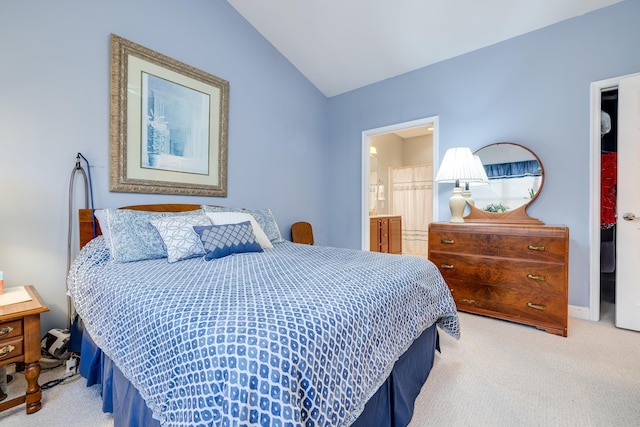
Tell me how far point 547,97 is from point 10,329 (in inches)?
163

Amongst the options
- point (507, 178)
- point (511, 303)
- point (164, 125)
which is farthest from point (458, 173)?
point (164, 125)

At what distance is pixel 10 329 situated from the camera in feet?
4.51

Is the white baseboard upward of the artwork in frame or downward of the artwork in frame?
downward

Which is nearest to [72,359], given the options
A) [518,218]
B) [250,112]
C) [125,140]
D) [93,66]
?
[125,140]

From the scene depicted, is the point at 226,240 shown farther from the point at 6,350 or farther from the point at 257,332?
the point at 257,332

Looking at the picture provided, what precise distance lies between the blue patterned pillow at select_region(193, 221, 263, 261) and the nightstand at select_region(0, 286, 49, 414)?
32.6 inches

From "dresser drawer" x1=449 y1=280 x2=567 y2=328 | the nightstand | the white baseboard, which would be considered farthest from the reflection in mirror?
the nightstand

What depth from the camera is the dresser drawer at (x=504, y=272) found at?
2316 mm

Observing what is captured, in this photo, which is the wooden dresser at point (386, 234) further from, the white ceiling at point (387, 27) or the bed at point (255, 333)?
the bed at point (255, 333)

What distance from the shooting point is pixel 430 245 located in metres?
2.92

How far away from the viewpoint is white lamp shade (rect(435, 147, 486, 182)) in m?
2.77

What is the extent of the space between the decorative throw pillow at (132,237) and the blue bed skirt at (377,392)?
1.65ft

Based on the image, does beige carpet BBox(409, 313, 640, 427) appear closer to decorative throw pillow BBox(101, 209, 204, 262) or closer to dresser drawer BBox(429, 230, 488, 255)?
dresser drawer BBox(429, 230, 488, 255)

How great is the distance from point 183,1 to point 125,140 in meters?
1.44
